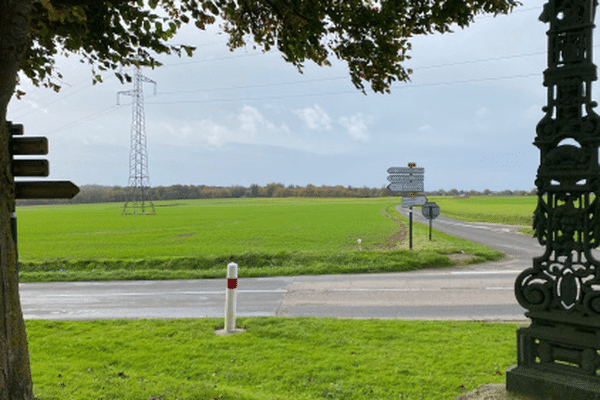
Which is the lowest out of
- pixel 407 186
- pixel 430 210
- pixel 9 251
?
pixel 430 210

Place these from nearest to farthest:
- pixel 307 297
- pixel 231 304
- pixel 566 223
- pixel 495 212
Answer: pixel 566 223
pixel 231 304
pixel 307 297
pixel 495 212

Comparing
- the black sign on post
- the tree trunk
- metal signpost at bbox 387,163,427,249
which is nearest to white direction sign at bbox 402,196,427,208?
metal signpost at bbox 387,163,427,249

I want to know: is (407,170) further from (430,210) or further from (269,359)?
(269,359)

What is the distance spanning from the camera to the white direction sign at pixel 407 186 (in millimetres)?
18281

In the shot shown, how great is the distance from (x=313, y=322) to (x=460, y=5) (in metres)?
5.18

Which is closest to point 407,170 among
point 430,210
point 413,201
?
point 413,201

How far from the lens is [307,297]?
10570 millimetres

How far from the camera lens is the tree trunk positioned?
354 centimetres

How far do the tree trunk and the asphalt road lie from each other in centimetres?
545

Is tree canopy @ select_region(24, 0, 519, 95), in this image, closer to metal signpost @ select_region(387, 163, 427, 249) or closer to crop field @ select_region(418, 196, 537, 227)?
metal signpost @ select_region(387, 163, 427, 249)

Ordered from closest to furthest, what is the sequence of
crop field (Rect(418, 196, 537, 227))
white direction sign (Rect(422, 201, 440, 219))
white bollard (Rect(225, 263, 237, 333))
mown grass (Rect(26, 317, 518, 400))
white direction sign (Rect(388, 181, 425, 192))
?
mown grass (Rect(26, 317, 518, 400))
white bollard (Rect(225, 263, 237, 333))
white direction sign (Rect(388, 181, 425, 192))
white direction sign (Rect(422, 201, 440, 219))
crop field (Rect(418, 196, 537, 227))

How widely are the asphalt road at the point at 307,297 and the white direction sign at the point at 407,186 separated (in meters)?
4.62

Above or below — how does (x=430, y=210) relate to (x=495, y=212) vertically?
above

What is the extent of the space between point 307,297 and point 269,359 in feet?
16.9
